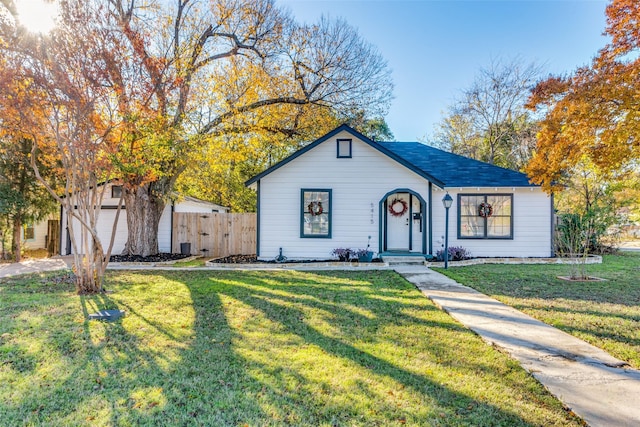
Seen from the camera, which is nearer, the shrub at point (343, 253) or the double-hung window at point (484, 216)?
the shrub at point (343, 253)

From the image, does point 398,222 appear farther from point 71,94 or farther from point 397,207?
point 71,94

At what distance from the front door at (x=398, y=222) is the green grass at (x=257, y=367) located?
6138 mm

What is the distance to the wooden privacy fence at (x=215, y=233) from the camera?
14539 mm

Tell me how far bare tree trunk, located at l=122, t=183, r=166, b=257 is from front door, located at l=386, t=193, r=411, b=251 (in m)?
8.03

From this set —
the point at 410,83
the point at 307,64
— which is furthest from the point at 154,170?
the point at 410,83

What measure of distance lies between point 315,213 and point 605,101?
310 inches

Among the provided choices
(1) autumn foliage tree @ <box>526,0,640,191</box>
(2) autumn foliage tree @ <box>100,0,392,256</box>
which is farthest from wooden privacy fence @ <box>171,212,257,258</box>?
(1) autumn foliage tree @ <box>526,0,640,191</box>

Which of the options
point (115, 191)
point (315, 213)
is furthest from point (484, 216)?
point (115, 191)

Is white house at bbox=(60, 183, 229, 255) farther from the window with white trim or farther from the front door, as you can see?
the front door

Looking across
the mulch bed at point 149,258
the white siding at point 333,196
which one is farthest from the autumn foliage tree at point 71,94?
the white siding at point 333,196

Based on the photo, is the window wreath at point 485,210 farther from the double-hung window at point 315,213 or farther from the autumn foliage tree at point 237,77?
the autumn foliage tree at point 237,77

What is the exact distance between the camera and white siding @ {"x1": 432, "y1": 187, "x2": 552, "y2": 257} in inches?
492

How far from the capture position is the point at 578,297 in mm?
6727

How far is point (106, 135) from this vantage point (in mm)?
6723
